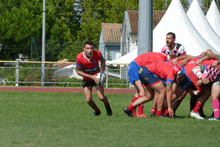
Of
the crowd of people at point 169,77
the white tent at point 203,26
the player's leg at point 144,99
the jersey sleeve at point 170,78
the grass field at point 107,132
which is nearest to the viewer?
the grass field at point 107,132

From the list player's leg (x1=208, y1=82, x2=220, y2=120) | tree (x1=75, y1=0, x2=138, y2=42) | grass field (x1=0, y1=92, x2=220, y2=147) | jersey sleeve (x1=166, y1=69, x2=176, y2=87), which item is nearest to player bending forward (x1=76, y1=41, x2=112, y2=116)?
grass field (x1=0, y1=92, x2=220, y2=147)

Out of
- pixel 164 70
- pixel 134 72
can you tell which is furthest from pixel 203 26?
pixel 164 70

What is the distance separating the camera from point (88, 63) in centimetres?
792

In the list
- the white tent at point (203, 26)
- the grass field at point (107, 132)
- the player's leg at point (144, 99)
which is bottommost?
the grass field at point (107, 132)

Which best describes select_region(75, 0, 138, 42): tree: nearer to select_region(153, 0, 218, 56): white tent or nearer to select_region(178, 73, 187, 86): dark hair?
select_region(153, 0, 218, 56): white tent

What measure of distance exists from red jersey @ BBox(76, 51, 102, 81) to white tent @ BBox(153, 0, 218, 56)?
34.1ft

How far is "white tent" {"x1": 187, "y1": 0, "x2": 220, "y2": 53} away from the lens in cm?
1911

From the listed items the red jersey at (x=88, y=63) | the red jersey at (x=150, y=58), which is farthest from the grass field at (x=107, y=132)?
the red jersey at (x=150, y=58)

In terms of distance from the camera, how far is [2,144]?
4.92 m

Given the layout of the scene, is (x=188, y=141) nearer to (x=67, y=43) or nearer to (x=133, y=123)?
(x=133, y=123)

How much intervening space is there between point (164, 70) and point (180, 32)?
37.5ft

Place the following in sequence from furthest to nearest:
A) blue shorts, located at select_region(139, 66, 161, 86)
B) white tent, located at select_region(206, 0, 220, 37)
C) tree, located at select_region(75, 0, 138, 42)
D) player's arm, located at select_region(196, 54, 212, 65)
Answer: tree, located at select_region(75, 0, 138, 42) → white tent, located at select_region(206, 0, 220, 37) → blue shorts, located at select_region(139, 66, 161, 86) → player's arm, located at select_region(196, 54, 212, 65)

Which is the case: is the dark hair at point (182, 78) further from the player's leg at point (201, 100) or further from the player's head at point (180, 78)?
the player's leg at point (201, 100)

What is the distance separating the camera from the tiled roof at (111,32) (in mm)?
45781
